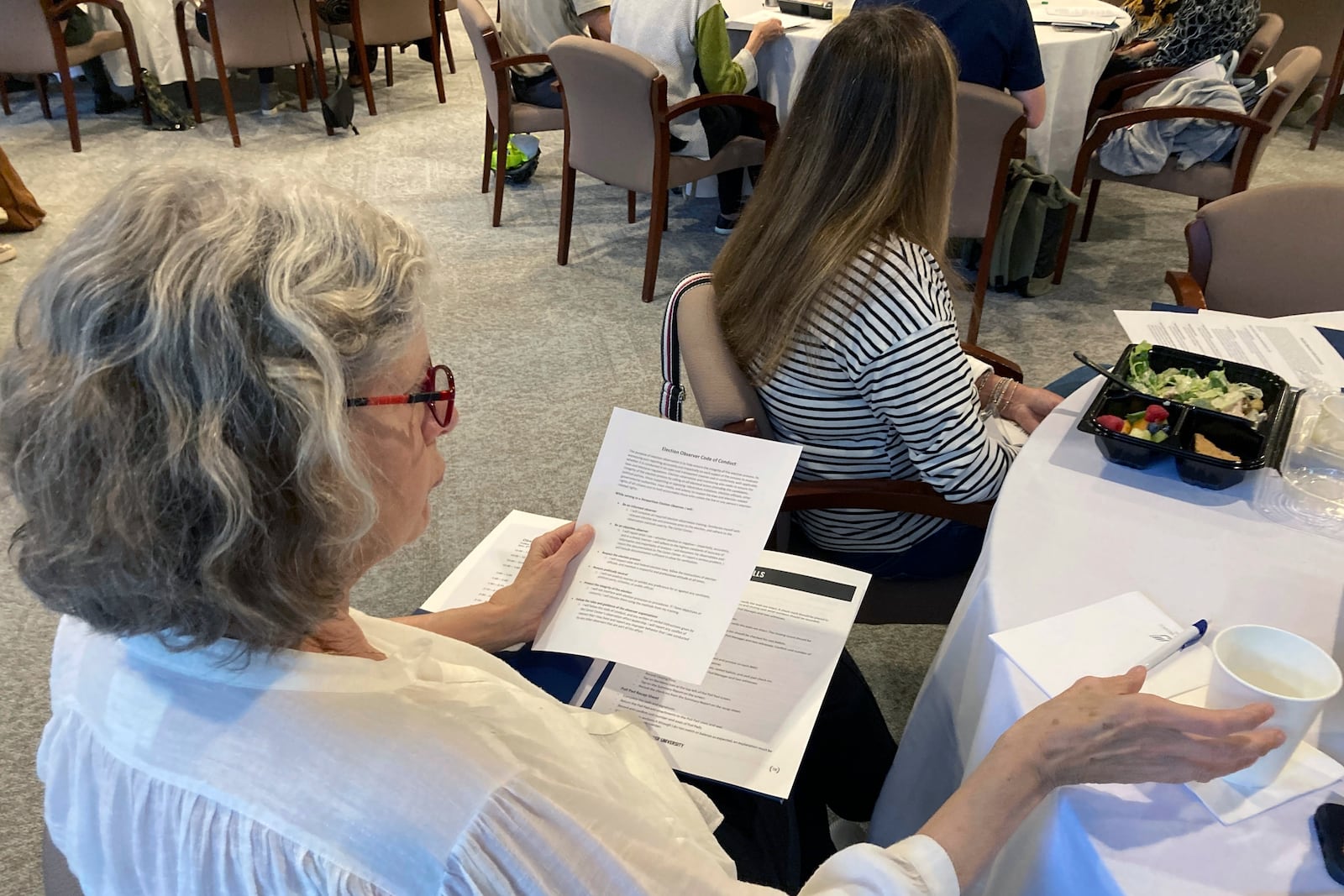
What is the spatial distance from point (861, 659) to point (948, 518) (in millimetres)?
550

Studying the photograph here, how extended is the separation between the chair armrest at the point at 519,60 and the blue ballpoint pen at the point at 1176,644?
2.93m

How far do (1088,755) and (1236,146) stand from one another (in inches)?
114

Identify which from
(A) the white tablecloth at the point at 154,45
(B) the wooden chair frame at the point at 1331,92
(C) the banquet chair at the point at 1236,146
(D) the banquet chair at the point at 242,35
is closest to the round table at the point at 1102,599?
(C) the banquet chair at the point at 1236,146

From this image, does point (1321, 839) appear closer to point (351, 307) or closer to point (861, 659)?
point (351, 307)

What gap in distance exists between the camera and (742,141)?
3346mm

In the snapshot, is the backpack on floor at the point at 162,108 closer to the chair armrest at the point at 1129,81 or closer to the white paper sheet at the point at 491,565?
the chair armrest at the point at 1129,81

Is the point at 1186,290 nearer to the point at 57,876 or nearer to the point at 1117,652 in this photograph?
the point at 1117,652

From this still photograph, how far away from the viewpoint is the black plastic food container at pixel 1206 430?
46.6 inches

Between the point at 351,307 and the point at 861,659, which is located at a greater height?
the point at 351,307

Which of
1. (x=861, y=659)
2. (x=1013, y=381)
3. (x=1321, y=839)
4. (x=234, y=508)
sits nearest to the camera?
(x=234, y=508)

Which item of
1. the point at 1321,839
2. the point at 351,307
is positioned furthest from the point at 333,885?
the point at 1321,839

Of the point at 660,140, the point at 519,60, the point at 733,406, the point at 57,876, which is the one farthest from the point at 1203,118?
the point at 57,876

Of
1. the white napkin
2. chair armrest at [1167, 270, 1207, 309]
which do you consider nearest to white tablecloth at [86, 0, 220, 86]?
chair armrest at [1167, 270, 1207, 309]

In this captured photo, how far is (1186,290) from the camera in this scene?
1.91 metres
